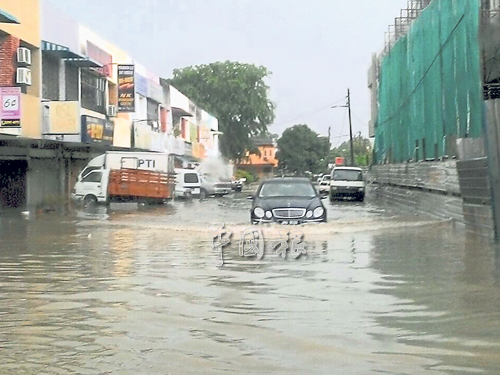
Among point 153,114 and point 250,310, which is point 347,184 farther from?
point 250,310

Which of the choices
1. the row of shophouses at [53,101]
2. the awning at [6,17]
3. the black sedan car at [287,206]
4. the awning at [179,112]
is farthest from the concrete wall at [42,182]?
the awning at [179,112]

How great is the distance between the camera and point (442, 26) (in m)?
24.9

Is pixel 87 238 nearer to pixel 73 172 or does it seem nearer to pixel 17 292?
pixel 17 292

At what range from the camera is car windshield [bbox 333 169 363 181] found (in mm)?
Result: 41250

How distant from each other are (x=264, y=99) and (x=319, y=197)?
6653 centimetres

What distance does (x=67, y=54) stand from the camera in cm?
3309

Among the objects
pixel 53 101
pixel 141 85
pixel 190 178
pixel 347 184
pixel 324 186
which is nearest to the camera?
pixel 53 101

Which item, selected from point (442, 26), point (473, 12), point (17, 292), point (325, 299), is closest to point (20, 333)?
point (17, 292)

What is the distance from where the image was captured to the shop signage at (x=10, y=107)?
1048 inches

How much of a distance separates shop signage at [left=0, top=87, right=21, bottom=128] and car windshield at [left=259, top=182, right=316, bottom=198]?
9.98 m

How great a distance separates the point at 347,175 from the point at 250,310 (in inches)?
1296

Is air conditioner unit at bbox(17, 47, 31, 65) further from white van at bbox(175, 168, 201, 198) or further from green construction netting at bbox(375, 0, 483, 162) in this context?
white van at bbox(175, 168, 201, 198)

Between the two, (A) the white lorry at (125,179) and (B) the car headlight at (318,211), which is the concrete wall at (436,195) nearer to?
(B) the car headlight at (318,211)

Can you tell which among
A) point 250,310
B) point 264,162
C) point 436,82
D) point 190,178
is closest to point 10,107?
point 436,82
